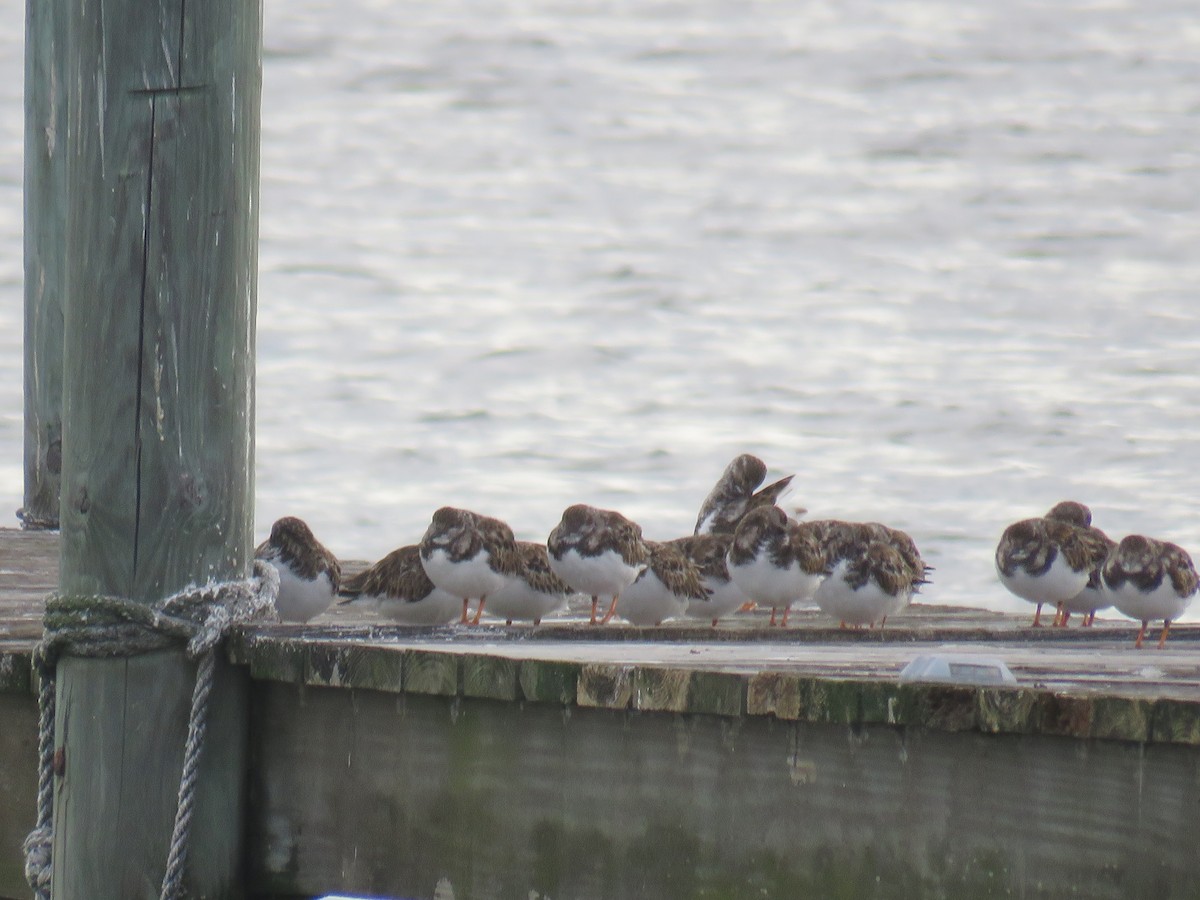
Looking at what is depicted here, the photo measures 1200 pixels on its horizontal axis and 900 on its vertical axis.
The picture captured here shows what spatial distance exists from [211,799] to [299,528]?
2.41 m

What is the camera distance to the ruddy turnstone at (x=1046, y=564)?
7.46 m

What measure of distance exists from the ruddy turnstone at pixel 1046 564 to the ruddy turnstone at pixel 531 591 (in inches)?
71.9

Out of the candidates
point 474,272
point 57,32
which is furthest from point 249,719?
point 474,272

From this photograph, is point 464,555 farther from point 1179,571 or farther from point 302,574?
point 1179,571

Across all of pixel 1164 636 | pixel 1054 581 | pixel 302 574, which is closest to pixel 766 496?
pixel 1054 581

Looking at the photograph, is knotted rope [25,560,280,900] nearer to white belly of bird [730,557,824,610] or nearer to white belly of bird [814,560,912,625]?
white belly of bird [814,560,912,625]

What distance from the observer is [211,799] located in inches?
176

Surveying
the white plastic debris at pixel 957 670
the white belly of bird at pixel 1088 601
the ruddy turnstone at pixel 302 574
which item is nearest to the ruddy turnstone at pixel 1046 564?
the white belly of bird at pixel 1088 601

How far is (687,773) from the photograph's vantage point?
13.3ft

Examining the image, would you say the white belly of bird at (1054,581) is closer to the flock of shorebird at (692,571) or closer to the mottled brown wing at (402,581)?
the flock of shorebird at (692,571)

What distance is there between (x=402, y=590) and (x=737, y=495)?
3.81 m

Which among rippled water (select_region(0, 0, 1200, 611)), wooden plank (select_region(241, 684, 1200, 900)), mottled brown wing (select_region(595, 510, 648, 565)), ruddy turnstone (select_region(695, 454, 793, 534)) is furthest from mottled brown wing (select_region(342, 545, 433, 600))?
rippled water (select_region(0, 0, 1200, 611))

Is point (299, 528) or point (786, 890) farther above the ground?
point (299, 528)

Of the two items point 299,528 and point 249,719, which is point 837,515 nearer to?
point 299,528
